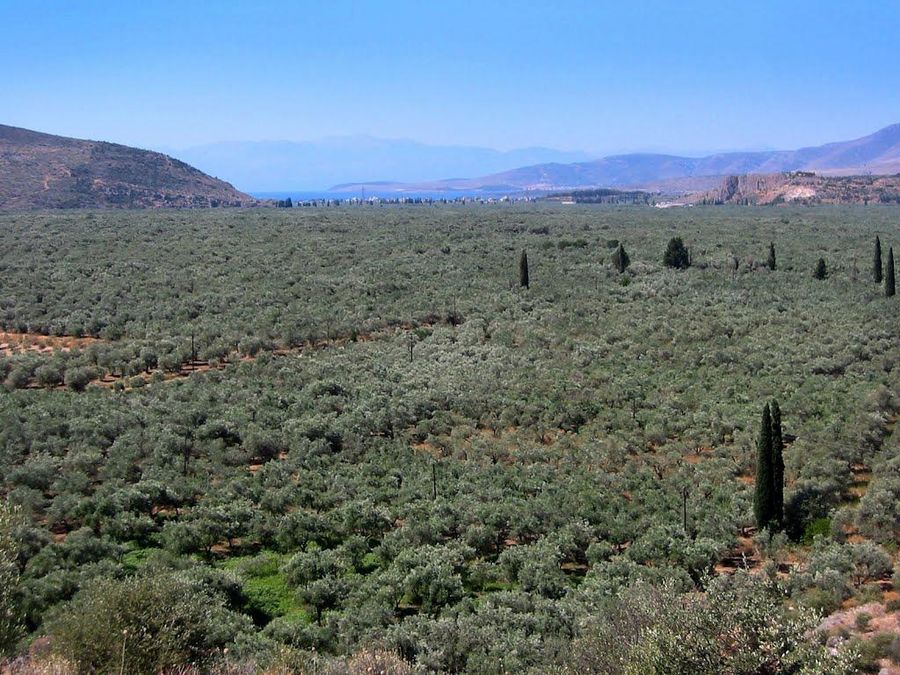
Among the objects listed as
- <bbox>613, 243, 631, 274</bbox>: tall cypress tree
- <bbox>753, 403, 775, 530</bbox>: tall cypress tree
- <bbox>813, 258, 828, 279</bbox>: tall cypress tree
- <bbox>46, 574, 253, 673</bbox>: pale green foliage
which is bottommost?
<bbox>753, 403, 775, 530</bbox>: tall cypress tree

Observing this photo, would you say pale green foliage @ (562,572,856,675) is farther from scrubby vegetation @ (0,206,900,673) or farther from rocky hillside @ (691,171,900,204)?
rocky hillside @ (691,171,900,204)

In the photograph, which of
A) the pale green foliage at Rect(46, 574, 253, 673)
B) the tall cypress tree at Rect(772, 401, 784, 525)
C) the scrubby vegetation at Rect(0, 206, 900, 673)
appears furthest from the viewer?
the tall cypress tree at Rect(772, 401, 784, 525)

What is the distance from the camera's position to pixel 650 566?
639 inches

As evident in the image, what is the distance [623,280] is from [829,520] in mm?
34429

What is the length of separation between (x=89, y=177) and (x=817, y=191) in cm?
14658

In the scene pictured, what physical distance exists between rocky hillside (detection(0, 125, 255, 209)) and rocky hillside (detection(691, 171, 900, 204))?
387ft

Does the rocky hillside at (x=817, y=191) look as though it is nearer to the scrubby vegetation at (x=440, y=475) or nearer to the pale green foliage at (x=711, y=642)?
the scrubby vegetation at (x=440, y=475)

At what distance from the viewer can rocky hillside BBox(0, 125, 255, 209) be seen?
111 metres

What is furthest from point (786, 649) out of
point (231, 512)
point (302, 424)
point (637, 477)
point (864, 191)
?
point (864, 191)

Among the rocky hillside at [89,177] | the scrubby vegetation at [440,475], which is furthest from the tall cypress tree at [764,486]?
the rocky hillside at [89,177]

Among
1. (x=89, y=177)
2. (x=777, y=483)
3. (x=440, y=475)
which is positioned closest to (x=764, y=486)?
(x=777, y=483)

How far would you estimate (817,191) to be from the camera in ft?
537

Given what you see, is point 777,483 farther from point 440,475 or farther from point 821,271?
point 821,271

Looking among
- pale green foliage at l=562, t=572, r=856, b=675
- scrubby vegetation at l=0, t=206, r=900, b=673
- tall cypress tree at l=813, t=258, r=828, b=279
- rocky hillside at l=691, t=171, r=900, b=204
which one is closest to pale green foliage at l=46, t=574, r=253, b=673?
scrubby vegetation at l=0, t=206, r=900, b=673
